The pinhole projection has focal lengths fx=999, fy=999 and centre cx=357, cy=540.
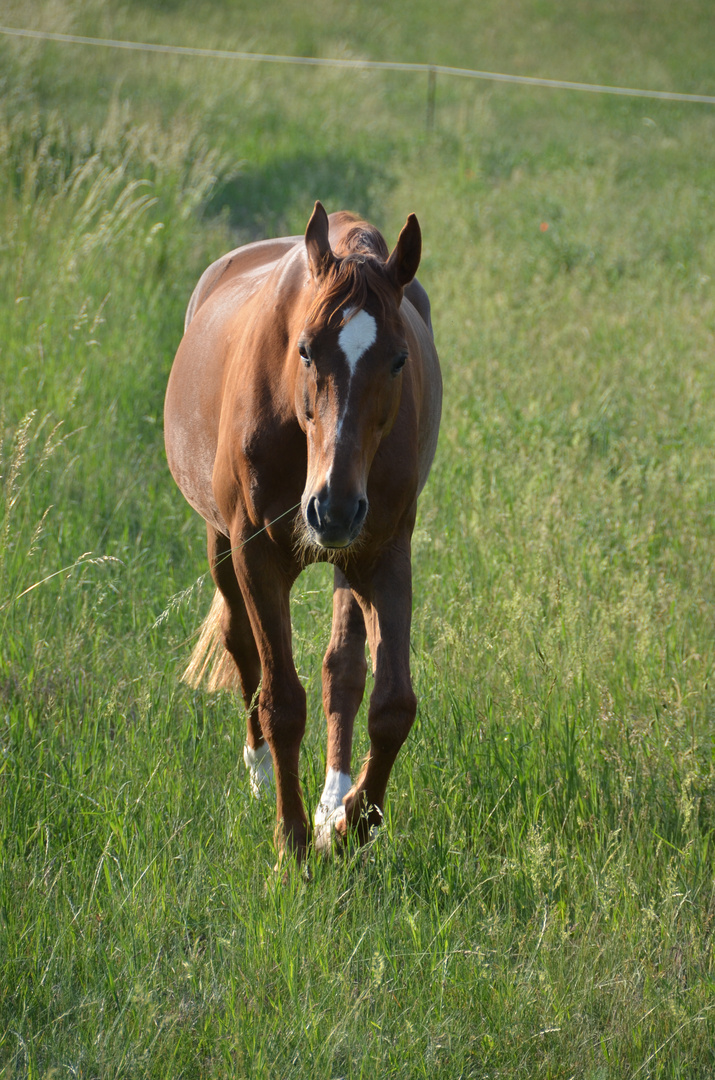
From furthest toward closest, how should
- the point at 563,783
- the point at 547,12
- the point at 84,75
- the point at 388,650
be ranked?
1. the point at 547,12
2. the point at 84,75
3. the point at 563,783
4. the point at 388,650

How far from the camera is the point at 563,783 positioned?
3125mm

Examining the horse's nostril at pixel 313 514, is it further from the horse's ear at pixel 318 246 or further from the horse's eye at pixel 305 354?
the horse's ear at pixel 318 246

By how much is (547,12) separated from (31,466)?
25.3 meters

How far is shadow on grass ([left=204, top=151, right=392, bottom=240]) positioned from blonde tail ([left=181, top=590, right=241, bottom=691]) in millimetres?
6612

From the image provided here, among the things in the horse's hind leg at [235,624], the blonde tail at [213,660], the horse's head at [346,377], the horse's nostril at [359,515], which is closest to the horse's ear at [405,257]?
the horse's head at [346,377]

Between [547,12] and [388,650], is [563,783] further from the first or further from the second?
[547,12]

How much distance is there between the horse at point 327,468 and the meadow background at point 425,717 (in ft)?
0.62

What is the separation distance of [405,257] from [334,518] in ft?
2.46

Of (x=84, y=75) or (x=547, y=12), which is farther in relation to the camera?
(x=547, y=12)

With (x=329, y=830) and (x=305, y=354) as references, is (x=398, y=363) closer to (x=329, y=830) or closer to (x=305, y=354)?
(x=305, y=354)

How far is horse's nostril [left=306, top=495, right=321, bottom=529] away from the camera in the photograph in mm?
2229

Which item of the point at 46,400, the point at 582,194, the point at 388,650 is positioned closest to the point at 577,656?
the point at 388,650

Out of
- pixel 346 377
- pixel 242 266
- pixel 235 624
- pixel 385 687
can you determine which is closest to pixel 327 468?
pixel 346 377

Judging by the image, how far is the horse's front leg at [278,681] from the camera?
113 inches
